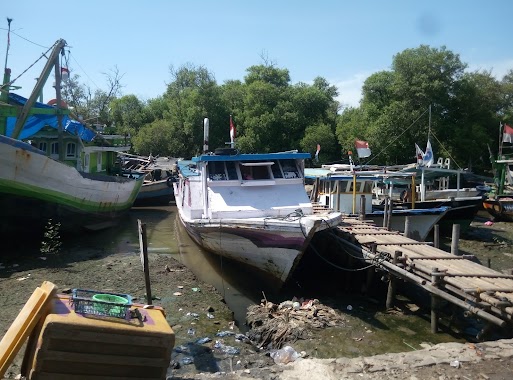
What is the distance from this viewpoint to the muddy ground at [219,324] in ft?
18.3

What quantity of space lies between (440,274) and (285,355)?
3192 millimetres

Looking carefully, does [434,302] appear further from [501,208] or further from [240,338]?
[501,208]

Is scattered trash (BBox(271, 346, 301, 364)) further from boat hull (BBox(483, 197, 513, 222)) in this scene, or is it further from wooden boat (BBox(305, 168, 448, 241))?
boat hull (BBox(483, 197, 513, 222))

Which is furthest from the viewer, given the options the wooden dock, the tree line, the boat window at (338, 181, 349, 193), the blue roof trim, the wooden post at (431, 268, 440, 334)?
the tree line

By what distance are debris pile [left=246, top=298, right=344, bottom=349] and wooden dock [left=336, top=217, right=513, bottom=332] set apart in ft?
5.54

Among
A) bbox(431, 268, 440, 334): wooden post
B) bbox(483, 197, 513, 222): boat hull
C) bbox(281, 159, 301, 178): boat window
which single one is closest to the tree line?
bbox(483, 197, 513, 222): boat hull

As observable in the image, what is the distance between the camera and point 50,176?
13953mm

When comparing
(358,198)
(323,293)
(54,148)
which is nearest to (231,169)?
(323,293)

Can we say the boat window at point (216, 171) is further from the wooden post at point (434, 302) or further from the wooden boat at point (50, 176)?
the wooden post at point (434, 302)

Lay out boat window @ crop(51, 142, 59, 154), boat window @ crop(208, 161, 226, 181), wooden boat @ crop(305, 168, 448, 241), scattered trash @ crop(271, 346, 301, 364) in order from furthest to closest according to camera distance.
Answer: boat window @ crop(51, 142, 59, 154), wooden boat @ crop(305, 168, 448, 241), boat window @ crop(208, 161, 226, 181), scattered trash @ crop(271, 346, 301, 364)

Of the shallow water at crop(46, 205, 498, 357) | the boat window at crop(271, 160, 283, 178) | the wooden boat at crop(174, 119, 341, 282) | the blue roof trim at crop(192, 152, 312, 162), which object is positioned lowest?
the shallow water at crop(46, 205, 498, 357)

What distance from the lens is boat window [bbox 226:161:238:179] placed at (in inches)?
470

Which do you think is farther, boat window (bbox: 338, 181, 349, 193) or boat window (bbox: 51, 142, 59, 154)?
boat window (bbox: 51, 142, 59, 154)

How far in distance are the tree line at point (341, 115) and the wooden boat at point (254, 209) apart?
1671 centimetres
